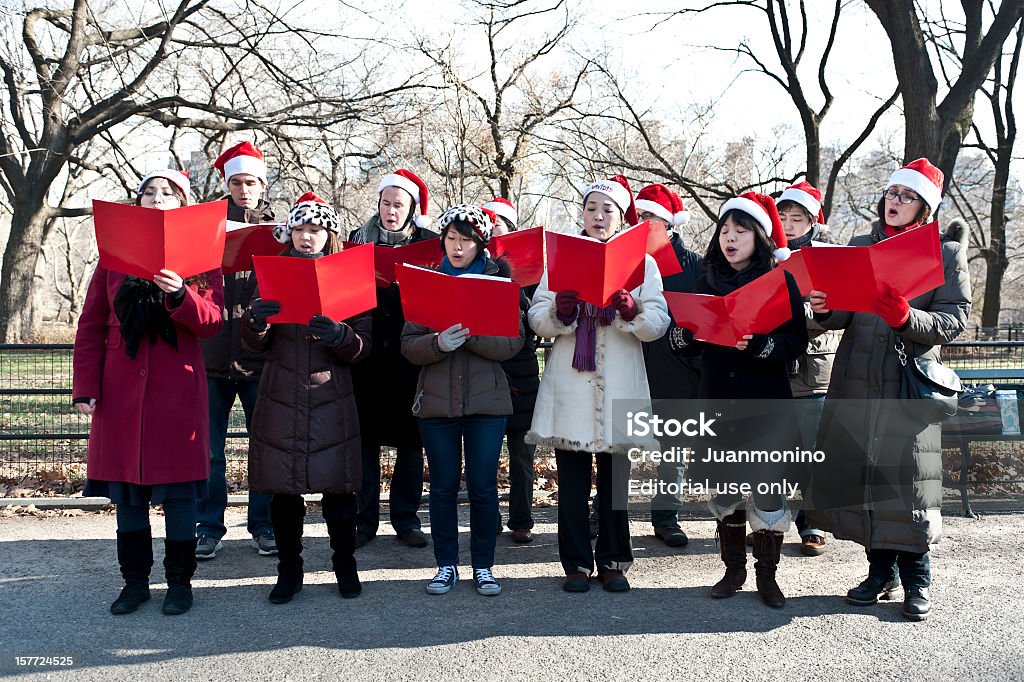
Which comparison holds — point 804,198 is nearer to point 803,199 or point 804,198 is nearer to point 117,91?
point 803,199

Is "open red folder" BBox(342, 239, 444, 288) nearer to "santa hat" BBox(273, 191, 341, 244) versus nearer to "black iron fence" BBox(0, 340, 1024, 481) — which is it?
"santa hat" BBox(273, 191, 341, 244)

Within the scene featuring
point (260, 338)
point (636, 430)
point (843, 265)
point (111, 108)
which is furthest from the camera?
point (111, 108)

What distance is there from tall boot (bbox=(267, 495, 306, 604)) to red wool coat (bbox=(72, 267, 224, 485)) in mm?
421

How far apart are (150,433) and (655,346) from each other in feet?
10.1

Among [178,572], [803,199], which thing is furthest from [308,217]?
[803,199]

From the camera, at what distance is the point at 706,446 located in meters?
4.79

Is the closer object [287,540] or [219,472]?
[287,540]

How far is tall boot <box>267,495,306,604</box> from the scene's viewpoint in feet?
15.1

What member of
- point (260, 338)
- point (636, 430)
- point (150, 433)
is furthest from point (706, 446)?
point (150, 433)

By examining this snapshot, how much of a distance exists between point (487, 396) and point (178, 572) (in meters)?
1.83

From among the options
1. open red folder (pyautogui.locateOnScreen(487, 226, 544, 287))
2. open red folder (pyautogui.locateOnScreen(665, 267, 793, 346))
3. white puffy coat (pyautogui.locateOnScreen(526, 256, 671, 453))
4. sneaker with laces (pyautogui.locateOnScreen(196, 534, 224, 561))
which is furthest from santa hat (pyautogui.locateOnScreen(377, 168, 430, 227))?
sneaker with laces (pyautogui.locateOnScreen(196, 534, 224, 561))

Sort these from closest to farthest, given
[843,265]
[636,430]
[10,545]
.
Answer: [843,265] → [636,430] → [10,545]

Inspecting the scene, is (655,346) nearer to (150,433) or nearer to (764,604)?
(764,604)

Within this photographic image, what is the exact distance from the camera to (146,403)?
4.36 m
